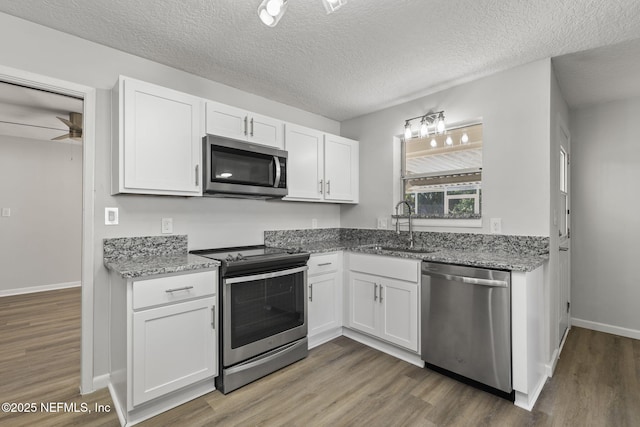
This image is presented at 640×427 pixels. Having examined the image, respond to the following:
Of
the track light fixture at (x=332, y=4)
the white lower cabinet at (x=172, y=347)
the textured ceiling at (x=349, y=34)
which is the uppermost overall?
the textured ceiling at (x=349, y=34)

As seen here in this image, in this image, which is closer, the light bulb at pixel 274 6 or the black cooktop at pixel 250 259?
the light bulb at pixel 274 6

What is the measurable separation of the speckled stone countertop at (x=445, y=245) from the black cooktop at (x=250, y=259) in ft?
0.87

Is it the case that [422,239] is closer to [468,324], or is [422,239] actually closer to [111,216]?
[468,324]

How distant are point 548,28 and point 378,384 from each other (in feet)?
8.64

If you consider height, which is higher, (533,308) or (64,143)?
(64,143)

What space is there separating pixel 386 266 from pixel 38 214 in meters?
5.30

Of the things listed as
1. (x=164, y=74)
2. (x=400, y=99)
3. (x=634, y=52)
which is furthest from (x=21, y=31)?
(x=634, y=52)

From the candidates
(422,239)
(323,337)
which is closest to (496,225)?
(422,239)

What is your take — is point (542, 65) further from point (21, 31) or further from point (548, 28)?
point (21, 31)

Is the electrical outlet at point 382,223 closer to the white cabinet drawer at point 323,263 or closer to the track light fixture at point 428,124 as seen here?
the white cabinet drawer at point 323,263

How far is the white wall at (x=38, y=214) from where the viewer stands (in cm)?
449

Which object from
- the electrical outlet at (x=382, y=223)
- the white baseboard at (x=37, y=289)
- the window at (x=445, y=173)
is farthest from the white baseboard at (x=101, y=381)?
the white baseboard at (x=37, y=289)

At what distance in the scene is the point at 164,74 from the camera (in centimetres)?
250

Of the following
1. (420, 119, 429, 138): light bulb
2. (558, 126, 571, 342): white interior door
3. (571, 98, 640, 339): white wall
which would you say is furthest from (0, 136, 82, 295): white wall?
(571, 98, 640, 339): white wall
